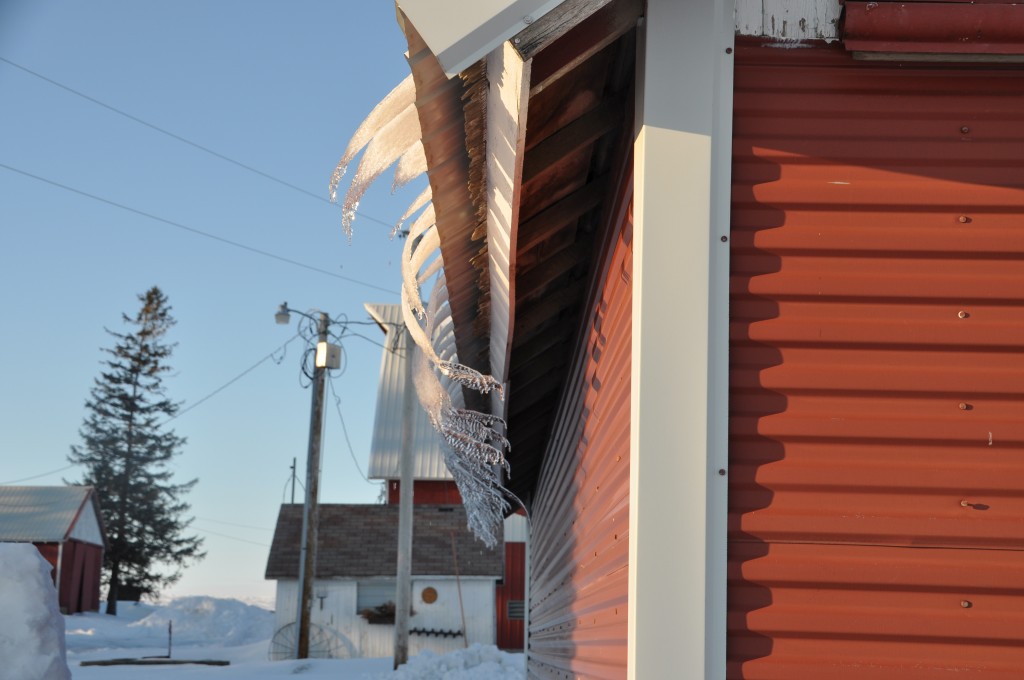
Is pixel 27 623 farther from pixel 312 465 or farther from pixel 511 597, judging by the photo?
pixel 511 597

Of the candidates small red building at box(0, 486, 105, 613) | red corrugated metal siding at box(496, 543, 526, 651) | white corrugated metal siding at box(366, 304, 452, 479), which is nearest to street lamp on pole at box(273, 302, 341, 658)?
red corrugated metal siding at box(496, 543, 526, 651)

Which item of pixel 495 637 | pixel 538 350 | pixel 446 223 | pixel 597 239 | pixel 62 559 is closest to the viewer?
pixel 446 223

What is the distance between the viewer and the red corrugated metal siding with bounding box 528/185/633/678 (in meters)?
3.43

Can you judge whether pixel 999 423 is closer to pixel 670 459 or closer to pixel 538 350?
pixel 670 459

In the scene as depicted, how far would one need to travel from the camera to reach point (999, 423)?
305 cm

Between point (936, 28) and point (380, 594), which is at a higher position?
point (936, 28)

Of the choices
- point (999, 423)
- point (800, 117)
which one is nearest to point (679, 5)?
point (800, 117)

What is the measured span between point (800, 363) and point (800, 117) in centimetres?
73

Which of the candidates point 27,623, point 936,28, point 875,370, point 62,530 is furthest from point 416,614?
point 936,28

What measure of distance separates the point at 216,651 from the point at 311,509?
1135 cm

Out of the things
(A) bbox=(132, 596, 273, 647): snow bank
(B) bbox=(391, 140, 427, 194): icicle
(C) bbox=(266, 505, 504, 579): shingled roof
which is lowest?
(A) bbox=(132, 596, 273, 647): snow bank

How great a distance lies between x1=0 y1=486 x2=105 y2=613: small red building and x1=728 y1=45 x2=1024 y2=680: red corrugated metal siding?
3558cm

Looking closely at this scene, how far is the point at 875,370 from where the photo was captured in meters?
3.08

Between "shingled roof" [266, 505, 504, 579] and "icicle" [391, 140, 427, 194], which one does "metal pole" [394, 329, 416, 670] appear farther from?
"icicle" [391, 140, 427, 194]
